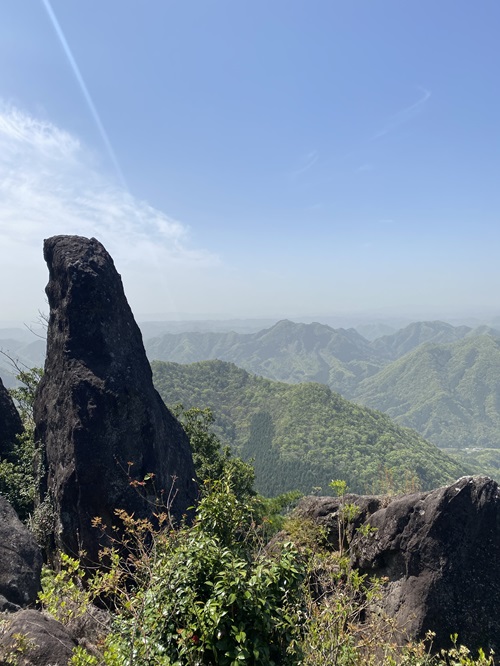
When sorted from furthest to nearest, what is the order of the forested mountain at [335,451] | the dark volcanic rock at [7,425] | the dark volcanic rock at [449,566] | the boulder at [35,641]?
the forested mountain at [335,451]
the dark volcanic rock at [7,425]
the dark volcanic rock at [449,566]
the boulder at [35,641]

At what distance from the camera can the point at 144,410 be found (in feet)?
63.8

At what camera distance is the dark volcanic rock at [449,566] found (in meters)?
10.1

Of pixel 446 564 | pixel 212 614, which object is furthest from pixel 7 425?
pixel 446 564

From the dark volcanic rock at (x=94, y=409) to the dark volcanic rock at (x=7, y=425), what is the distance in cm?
205

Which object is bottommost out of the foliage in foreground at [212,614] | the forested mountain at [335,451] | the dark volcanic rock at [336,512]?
the forested mountain at [335,451]

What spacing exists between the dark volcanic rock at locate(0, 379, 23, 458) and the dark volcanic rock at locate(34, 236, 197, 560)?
2.05 metres

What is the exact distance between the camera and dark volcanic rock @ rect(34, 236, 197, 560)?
16.3 meters

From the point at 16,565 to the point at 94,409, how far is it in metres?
6.95

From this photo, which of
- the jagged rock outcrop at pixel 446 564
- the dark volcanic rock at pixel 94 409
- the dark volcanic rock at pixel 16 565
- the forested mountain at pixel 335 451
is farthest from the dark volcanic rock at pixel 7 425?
the forested mountain at pixel 335 451

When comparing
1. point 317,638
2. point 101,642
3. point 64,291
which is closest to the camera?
point 317,638

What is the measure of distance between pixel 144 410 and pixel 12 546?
8121 mm

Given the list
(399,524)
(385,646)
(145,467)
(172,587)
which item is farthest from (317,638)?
(145,467)

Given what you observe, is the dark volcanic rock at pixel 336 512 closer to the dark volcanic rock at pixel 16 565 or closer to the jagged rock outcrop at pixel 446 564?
the jagged rock outcrop at pixel 446 564

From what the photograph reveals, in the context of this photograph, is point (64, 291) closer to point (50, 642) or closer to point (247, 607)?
point (50, 642)
